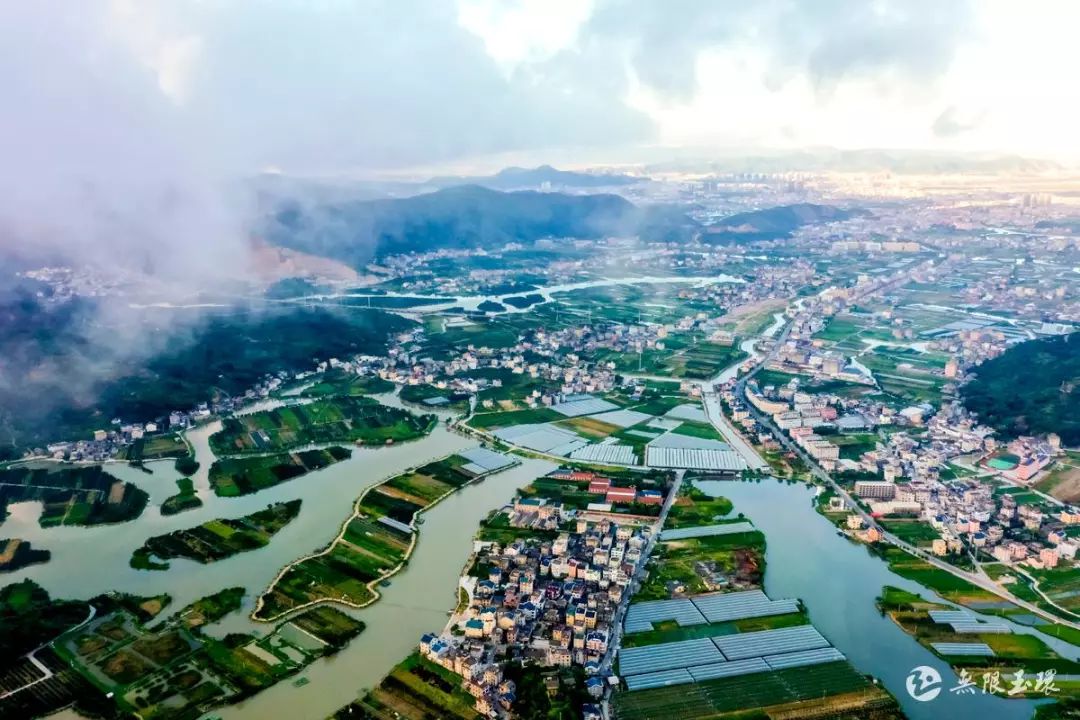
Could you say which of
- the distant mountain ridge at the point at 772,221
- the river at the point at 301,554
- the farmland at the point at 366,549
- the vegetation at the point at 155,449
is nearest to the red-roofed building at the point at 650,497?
the river at the point at 301,554

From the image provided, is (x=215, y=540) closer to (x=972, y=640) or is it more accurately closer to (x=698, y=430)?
(x=698, y=430)

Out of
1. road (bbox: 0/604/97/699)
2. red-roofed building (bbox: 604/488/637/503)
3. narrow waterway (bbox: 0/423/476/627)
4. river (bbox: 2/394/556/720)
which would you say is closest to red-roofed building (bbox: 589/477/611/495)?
red-roofed building (bbox: 604/488/637/503)

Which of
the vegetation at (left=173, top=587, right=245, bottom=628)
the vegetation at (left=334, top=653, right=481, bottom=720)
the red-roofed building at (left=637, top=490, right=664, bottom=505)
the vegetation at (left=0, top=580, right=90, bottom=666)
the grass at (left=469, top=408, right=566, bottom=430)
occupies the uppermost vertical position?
the vegetation at (left=0, top=580, right=90, bottom=666)

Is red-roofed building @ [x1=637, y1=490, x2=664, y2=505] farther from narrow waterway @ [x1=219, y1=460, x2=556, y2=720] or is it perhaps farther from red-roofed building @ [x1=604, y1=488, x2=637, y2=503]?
narrow waterway @ [x1=219, y1=460, x2=556, y2=720]

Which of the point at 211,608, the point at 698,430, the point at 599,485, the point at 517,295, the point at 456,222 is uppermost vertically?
the point at 456,222

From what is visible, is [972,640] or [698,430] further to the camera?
[698,430]

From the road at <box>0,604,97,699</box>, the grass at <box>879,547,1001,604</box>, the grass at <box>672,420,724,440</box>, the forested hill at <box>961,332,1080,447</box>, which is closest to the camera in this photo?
the road at <box>0,604,97,699</box>

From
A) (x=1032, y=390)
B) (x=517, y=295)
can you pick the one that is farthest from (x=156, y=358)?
(x=1032, y=390)
